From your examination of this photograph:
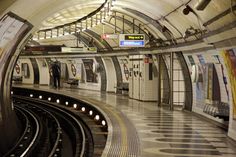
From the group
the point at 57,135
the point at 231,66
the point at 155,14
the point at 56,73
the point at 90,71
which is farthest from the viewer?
the point at 56,73

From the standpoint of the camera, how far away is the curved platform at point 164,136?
30.7ft

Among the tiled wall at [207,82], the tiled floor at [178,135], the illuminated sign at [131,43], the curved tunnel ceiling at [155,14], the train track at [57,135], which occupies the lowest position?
the train track at [57,135]

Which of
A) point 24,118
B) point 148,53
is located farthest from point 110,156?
point 24,118

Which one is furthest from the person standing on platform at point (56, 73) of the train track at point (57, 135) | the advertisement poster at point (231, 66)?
the advertisement poster at point (231, 66)

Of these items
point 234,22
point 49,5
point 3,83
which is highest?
point 49,5

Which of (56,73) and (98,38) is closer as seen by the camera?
(98,38)

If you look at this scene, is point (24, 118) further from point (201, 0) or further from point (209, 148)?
point (201, 0)

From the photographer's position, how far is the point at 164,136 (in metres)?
11.5

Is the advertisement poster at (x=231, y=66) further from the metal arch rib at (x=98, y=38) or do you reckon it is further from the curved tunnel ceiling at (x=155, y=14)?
the metal arch rib at (x=98, y=38)

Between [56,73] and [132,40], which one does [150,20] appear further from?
[56,73]

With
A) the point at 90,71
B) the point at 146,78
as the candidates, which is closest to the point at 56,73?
the point at 90,71

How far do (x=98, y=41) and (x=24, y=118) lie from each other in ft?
27.2

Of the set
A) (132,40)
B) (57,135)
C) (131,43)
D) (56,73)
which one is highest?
(132,40)

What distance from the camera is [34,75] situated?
37.1 m
